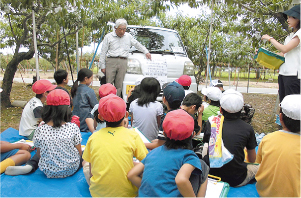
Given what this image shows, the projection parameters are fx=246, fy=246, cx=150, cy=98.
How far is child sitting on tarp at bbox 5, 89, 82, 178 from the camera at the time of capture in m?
2.36

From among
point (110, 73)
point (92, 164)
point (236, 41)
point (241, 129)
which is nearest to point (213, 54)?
point (236, 41)

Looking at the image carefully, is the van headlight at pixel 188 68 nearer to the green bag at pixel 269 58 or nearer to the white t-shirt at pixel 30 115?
the green bag at pixel 269 58

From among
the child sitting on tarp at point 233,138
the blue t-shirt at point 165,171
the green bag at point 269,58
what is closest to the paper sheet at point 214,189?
the child sitting on tarp at point 233,138

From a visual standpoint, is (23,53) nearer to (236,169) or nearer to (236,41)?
(236,169)

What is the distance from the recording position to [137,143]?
2078 millimetres

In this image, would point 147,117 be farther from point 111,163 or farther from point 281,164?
point 281,164

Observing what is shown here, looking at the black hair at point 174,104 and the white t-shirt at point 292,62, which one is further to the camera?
the white t-shirt at point 292,62

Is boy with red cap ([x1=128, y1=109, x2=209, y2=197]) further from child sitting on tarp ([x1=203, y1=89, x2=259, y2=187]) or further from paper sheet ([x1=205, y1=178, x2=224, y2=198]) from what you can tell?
child sitting on tarp ([x1=203, y1=89, x2=259, y2=187])

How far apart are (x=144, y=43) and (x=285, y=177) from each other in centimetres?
441

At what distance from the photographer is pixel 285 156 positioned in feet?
6.18

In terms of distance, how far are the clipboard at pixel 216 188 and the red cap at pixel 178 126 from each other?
72cm

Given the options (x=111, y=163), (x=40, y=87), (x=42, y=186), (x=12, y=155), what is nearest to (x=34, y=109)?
(x=40, y=87)

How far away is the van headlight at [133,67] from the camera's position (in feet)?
17.0

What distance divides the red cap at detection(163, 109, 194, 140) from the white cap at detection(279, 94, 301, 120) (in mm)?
816
